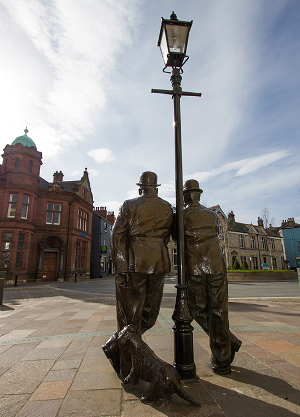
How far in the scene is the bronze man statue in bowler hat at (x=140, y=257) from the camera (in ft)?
9.44

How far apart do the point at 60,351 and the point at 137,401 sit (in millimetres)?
1832

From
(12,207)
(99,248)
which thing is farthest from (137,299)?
(99,248)

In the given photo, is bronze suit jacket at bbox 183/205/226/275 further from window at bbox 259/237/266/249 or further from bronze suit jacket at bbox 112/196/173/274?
window at bbox 259/237/266/249

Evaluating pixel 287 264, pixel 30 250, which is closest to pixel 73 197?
pixel 30 250

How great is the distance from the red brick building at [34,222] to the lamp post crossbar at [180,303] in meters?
21.3

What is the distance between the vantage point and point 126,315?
287 cm

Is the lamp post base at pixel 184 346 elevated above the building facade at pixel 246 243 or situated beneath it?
situated beneath

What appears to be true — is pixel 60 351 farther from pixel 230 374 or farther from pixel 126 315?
pixel 230 374

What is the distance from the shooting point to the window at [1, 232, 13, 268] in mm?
20578

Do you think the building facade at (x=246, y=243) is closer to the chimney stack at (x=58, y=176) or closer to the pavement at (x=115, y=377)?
the chimney stack at (x=58, y=176)

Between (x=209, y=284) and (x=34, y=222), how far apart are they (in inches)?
931

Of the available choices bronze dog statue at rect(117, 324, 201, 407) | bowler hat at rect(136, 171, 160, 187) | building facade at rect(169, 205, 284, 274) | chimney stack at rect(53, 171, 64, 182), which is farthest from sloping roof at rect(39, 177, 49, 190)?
bronze dog statue at rect(117, 324, 201, 407)

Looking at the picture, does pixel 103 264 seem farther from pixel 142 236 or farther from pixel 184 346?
pixel 184 346

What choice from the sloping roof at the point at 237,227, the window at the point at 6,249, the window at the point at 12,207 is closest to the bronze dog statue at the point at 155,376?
the window at the point at 6,249
